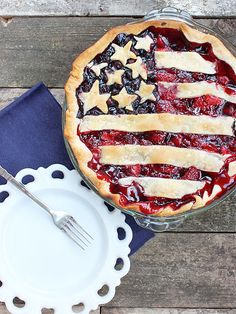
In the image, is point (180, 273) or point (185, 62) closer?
point (185, 62)

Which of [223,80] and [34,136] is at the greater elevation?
[223,80]

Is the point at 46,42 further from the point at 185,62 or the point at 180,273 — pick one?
the point at 180,273

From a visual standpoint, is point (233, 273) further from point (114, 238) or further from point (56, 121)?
point (56, 121)

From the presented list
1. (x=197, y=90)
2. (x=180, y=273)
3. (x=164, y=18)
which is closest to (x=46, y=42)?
(x=164, y=18)

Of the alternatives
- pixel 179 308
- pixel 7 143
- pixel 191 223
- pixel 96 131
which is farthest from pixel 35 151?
pixel 179 308

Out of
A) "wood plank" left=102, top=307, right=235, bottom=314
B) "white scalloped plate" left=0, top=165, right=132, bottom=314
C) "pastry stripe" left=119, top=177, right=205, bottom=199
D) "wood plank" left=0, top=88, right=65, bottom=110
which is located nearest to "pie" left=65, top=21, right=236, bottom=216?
"pastry stripe" left=119, top=177, right=205, bottom=199

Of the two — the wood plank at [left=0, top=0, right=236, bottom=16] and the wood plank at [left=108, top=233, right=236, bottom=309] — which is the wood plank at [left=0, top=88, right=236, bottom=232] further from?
the wood plank at [left=0, top=0, right=236, bottom=16]
